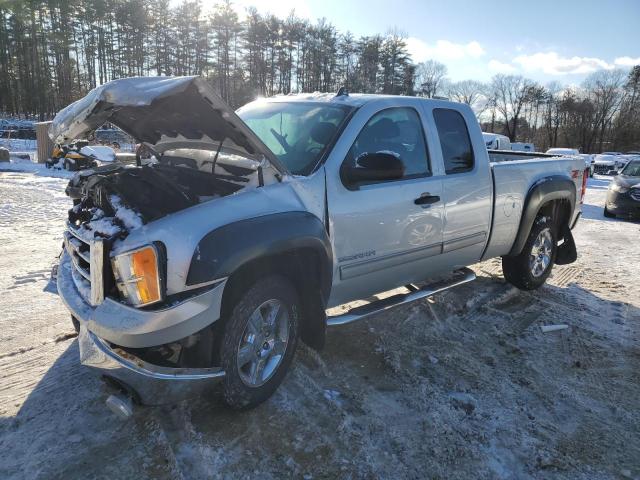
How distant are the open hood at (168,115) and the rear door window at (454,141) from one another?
1.82m

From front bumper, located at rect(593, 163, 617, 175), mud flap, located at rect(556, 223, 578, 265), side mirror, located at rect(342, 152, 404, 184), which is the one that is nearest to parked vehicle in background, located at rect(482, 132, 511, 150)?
front bumper, located at rect(593, 163, 617, 175)

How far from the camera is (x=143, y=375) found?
236 centimetres

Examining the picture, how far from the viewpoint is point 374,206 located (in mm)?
3518

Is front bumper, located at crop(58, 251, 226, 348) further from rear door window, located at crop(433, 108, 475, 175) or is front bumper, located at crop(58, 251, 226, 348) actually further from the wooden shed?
the wooden shed

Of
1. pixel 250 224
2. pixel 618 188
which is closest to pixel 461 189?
pixel 250 224

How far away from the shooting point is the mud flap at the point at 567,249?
601 centimetres

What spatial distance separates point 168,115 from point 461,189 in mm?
2502

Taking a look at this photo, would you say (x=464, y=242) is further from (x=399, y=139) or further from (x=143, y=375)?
(x=143, y=375)

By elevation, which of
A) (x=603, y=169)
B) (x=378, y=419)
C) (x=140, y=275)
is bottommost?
(x=378, y=419)

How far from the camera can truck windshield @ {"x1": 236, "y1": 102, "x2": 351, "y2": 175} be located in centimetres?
346

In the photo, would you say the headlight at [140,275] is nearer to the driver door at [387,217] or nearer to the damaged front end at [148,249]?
the damaged front end at [148,249]

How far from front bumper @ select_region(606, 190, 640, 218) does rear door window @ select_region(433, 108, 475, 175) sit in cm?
888

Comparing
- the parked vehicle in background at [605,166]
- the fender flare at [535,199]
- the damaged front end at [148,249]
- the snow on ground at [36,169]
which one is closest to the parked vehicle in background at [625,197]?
the fender flare at [535,199]

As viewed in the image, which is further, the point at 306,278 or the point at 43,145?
the point at 43,145
